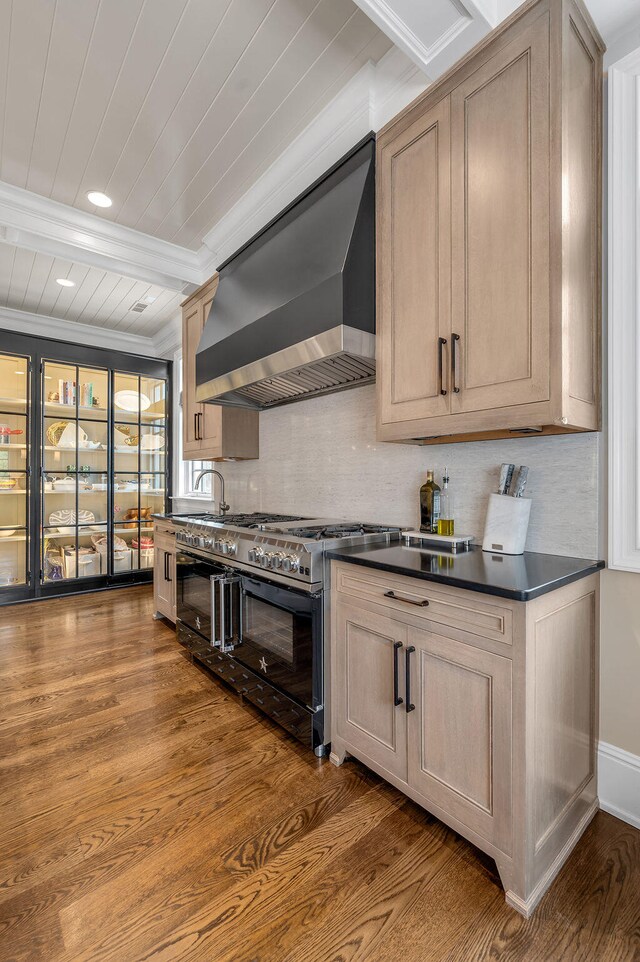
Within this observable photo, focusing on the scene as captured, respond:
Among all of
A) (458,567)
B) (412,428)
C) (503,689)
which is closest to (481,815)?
(503,689)

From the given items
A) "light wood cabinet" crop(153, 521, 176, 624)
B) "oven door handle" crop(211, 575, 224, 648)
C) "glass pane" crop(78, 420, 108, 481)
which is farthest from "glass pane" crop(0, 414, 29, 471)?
"oven door handle" crop(211, 575, 224, 648)

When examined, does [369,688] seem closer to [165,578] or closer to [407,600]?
[407,600]

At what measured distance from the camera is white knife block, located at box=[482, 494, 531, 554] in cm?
169

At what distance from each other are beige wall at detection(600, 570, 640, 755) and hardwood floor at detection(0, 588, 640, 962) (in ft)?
0.98

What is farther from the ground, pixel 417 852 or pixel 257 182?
pixel 257 182

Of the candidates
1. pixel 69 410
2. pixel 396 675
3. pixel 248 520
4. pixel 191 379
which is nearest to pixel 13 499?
pixel 69 410

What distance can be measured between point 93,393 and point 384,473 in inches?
144

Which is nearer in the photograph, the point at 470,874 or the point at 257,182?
the point at 470,874

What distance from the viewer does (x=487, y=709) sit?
128 cm

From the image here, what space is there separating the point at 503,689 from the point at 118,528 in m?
4.49

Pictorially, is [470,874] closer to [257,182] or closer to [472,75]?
A: [472,75]

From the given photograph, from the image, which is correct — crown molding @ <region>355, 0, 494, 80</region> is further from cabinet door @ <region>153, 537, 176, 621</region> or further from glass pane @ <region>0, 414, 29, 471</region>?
glass pane @ <region>0, 414, 29, 471</region>

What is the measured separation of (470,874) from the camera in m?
1.32

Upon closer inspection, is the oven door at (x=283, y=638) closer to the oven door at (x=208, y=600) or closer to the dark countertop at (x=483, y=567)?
the oven door at (x=208, y=600)
